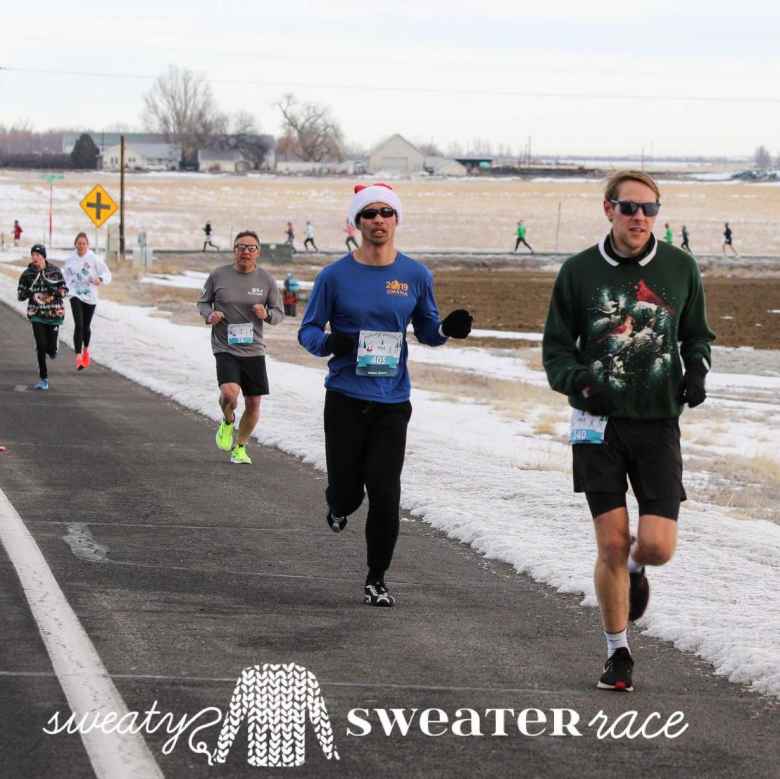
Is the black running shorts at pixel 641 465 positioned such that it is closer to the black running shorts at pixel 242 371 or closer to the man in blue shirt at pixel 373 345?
the man in blue shirt at pixel 373 345

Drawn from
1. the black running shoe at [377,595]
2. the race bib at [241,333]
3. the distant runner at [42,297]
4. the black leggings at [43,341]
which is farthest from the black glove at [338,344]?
the distant runner at [42,297]

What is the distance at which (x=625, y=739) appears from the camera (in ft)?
18.0

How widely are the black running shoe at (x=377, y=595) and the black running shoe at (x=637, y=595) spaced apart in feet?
5.07

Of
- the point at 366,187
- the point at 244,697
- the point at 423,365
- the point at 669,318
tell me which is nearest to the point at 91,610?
the point at 244,697

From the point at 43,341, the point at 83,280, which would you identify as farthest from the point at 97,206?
the point at 43,341

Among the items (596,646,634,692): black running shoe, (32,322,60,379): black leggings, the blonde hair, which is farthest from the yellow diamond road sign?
(596,646,634,692): black running shoe

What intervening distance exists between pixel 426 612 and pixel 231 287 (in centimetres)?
599

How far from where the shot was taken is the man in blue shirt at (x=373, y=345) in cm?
778

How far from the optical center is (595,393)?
6.18 metres

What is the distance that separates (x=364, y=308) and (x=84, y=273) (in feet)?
45.4

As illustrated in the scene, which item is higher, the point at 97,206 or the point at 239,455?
the point at 97,206

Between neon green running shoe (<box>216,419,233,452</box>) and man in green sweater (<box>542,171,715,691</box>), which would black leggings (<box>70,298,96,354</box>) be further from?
man in green sweater (<box>542,171,715,691</box>)

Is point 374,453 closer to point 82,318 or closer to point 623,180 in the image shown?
point 623,180

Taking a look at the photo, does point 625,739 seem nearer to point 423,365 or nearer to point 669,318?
point 669,318
